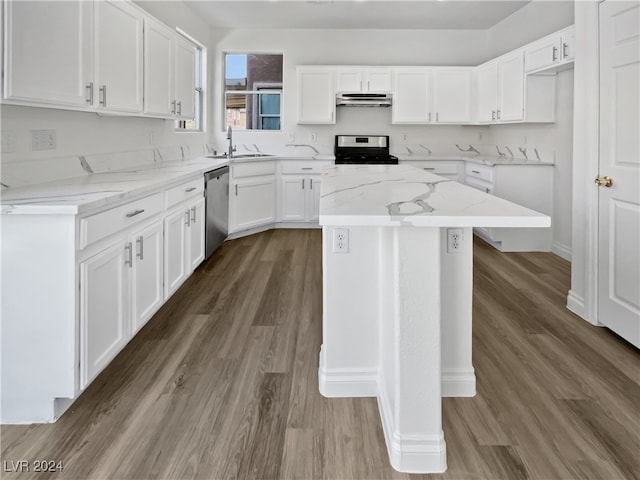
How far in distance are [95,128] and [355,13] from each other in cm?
361

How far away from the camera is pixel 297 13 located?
5.55 meters

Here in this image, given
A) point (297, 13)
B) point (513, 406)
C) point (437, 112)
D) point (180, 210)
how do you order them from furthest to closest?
point (437, 112), point (297, 13), point (180, 210), point (513, 406)

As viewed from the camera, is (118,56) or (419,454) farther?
(118,56)

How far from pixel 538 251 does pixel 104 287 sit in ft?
13.8

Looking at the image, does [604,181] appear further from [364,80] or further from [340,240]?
[364,80]

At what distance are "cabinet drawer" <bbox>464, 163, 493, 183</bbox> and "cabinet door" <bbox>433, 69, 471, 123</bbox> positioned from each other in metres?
0.76

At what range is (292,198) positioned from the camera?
6.07 m

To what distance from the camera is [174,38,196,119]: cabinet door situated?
409cm

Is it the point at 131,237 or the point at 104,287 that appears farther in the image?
the point at 131,237

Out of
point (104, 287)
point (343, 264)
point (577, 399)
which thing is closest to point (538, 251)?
point (577, 399)

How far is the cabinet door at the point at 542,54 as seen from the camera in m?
4.06

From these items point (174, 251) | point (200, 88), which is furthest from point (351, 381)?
point (200, 88)

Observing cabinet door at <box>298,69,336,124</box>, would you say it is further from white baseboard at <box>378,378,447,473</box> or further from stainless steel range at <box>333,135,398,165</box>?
white baseboard at <box>378,378,447,473</box>

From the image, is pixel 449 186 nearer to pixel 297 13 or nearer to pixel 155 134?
pixel 155 134
